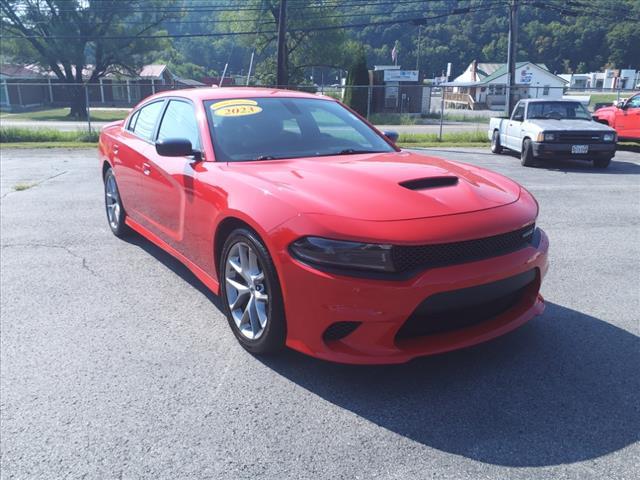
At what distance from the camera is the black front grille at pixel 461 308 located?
2.74 m

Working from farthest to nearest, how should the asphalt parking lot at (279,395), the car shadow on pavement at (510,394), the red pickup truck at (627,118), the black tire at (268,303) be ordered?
the red pickup truck at (627,118), the black tire at (268,303), the car shadow on pavement at (510,394), the asphalt parking lot at (279,395)

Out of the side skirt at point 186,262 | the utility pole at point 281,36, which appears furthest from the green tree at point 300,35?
the side skirt at point 186,262

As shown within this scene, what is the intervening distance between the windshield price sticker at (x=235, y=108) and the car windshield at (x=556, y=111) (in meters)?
10.1

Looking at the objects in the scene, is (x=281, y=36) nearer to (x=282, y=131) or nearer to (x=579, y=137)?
(x=579, y=137)

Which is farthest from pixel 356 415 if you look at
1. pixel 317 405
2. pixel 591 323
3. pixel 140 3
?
pixel 140 3

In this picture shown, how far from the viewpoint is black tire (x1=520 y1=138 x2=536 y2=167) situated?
469 inches

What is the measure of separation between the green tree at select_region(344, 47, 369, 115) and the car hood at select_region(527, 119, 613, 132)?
25269 mm

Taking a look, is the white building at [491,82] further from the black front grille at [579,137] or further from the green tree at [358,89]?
the black front grille at [579,137]

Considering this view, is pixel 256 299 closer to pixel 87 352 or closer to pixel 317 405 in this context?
pixel 317 405

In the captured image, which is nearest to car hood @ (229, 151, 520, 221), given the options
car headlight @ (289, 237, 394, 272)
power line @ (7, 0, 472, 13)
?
car headlight @ (289, 237, 394, 272)

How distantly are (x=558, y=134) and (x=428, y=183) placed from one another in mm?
9400

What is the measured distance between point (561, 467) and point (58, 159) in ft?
45.3

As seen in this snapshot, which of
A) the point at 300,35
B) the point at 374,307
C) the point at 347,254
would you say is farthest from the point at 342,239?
the point at 300,35

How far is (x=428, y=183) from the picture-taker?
3273 mm
